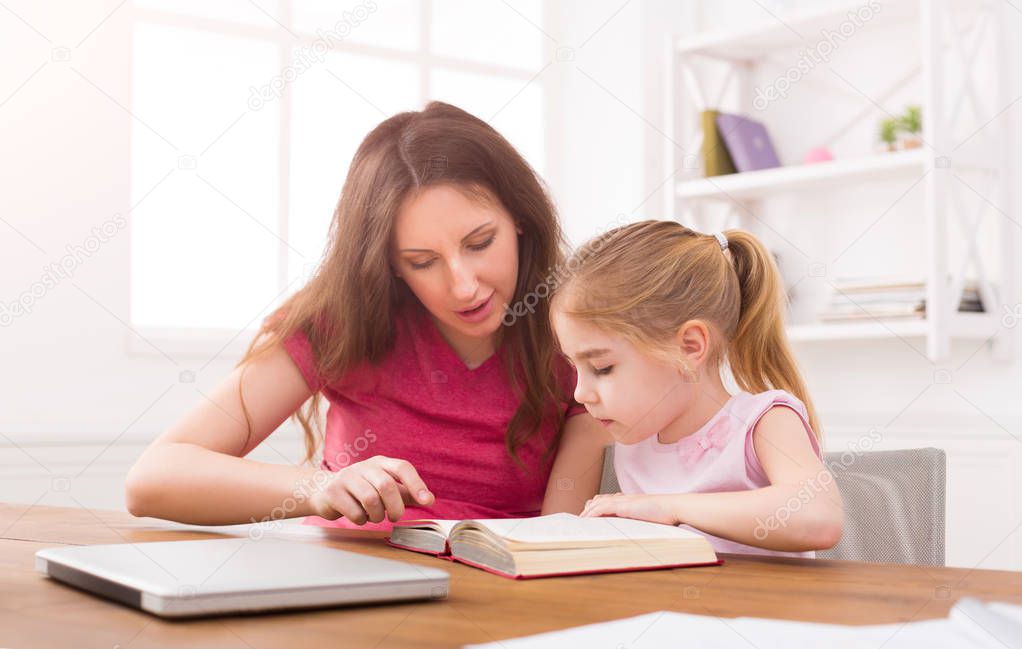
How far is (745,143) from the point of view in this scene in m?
3.38

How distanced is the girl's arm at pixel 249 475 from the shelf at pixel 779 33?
2.20m

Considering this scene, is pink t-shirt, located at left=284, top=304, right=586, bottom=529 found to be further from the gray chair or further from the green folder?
the green folder

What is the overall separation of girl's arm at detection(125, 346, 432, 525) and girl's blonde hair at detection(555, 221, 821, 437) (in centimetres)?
37

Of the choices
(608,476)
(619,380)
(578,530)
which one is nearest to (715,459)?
(619,380)

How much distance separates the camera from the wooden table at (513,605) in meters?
0.67

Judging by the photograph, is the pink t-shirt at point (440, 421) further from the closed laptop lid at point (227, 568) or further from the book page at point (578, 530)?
the closed laptop lid at point (227, 568)

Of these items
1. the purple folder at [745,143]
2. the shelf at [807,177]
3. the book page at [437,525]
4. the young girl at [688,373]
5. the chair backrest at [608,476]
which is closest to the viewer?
the book page at [437,525]

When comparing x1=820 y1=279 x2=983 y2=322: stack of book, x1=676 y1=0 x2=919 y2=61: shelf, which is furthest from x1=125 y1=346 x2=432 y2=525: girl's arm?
x1=676 y1=0 x2=919 y2=61: shelf

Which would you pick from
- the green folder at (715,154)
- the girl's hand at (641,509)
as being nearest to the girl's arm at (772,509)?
the girl's hand at (641,509)

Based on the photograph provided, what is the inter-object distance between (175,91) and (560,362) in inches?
76.9

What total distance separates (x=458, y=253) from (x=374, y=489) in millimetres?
434

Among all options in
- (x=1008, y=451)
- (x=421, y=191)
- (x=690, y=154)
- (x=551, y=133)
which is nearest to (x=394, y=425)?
(x=421, y=191)

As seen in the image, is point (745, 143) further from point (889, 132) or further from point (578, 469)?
point (578, 469)

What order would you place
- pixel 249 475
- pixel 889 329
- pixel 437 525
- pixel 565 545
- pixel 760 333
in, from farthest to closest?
pixel 889 329
pixel 760 333
pixel 249 475
pixel 437 525
pixel 565 545
